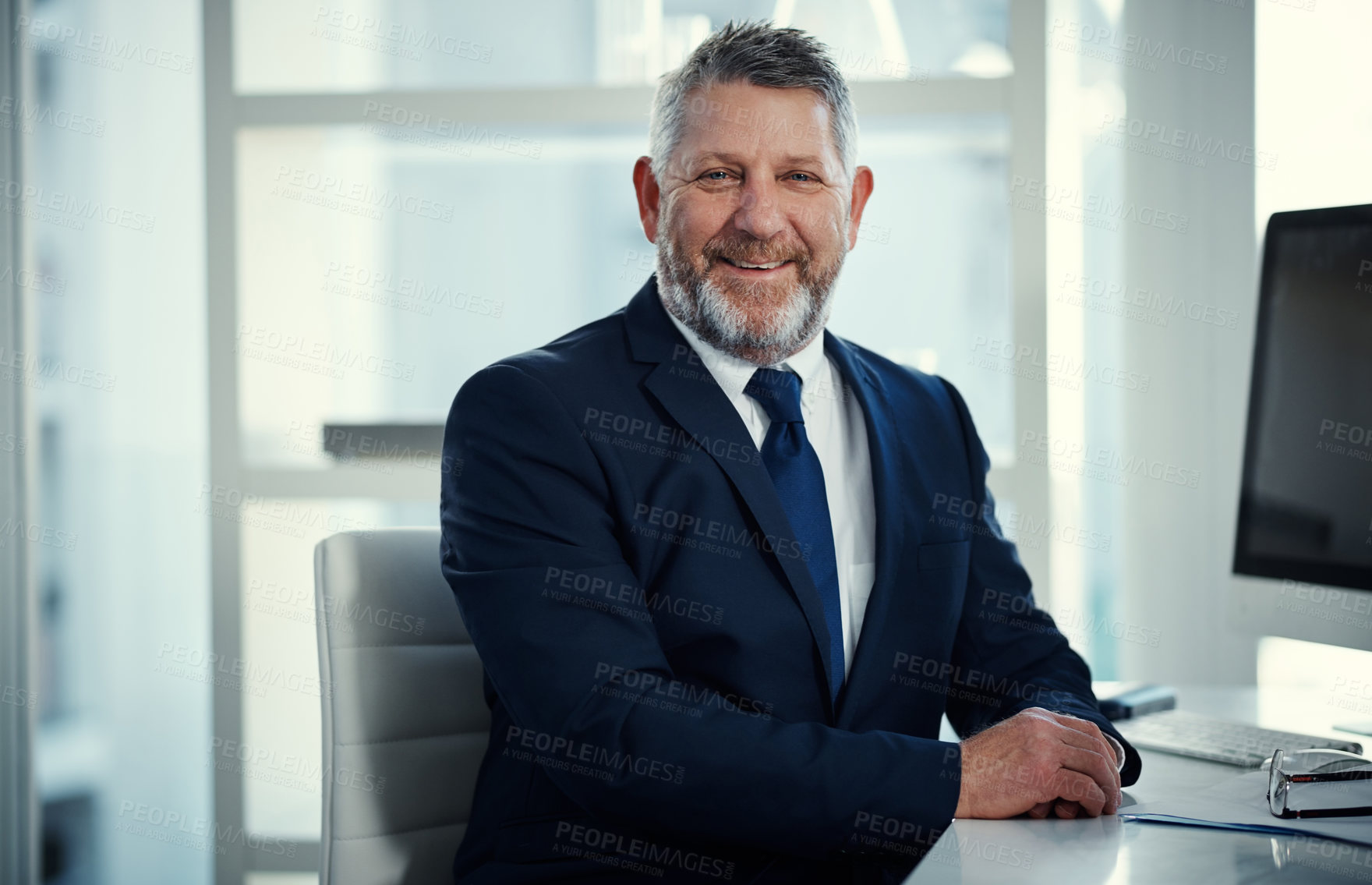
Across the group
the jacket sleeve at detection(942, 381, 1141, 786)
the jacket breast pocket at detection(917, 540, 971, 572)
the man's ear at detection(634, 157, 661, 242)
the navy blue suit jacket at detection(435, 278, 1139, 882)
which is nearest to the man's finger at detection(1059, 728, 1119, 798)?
the navy blue suit jacket at detection(435, 278, 1139, 882)

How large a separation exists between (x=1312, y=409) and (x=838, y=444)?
69 cm

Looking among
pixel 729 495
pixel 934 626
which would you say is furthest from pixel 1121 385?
pixel 729 495

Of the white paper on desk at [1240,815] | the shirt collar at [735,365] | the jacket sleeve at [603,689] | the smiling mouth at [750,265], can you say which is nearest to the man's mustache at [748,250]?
the smiling mouth at [750,265]

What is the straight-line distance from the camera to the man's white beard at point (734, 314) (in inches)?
54.6

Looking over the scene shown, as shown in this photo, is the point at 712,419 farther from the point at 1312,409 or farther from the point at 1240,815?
the point at 1312,409

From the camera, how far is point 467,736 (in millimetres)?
1379

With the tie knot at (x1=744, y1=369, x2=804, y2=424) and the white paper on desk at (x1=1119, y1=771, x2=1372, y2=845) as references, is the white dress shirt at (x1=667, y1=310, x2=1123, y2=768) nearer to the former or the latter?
the tie knot at (x1=744, y1=369, x2=804, y2=424)

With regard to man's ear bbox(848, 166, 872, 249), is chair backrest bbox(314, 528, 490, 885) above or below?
below

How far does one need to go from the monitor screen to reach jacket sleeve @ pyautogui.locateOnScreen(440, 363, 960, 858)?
786mm

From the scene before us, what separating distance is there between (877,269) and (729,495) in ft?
4.42

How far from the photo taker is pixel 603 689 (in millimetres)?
1087

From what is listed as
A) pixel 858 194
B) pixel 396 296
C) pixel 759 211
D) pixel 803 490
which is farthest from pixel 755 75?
pixel 396 296

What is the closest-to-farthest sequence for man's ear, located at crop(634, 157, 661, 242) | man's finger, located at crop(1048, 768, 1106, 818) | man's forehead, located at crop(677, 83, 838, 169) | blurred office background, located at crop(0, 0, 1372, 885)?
man's finger, located at crop(1048, 768, 1106, 818) → man's forehead, located at crop(677, 83, 838, 169) → man's ear, located at crop(634, 157, 661, 242) → blurred office background, located at crop(0, 0, 1372, 885)

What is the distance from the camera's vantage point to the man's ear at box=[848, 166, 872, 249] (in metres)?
1.55
